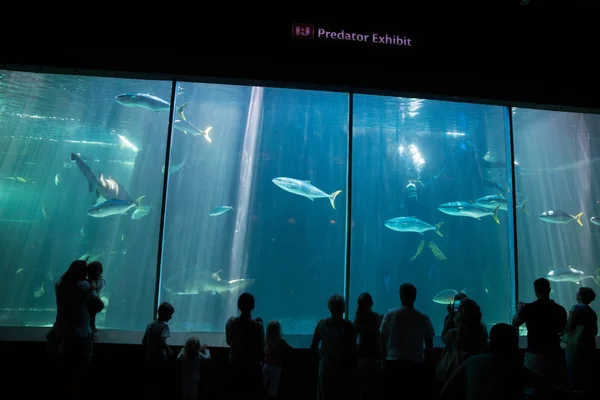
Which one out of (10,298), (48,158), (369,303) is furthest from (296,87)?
(10,298)

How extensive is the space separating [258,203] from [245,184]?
5.19ft

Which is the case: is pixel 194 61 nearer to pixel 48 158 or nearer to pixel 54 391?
pixel 54 391

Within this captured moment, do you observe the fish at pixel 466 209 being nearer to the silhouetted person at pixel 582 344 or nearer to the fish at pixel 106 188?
the silhouetted person at pixel 582 344

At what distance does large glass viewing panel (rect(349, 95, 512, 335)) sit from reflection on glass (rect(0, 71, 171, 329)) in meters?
8.45

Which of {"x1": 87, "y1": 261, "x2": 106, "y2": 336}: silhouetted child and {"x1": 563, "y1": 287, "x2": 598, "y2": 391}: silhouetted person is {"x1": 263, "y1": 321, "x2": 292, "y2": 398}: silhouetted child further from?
{"x1": 563, "y1": 287, "x2": 598, "y2": 391}: silhouetted person

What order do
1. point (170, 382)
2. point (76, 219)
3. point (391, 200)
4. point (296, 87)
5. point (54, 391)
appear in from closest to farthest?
point (54, 391) → point (170, 382) → point (296, 87) → point (76, 219) → point (391, 200)

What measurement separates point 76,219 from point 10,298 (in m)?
6.15

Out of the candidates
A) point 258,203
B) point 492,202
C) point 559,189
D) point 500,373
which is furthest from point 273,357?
point 559,189

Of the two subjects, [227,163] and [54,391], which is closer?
[54,391]

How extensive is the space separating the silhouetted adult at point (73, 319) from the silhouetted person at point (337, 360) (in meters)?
2.04

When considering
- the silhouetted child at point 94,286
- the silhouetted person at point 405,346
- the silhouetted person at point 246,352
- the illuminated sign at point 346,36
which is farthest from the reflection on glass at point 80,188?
the silhouetted person at point 405,346

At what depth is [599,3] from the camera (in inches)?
197

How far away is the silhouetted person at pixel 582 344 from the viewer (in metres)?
3.34

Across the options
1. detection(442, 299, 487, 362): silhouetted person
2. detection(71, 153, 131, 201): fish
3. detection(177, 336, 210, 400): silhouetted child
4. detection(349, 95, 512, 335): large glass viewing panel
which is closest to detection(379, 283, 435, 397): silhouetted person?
detection(442, 299, 487, 362): silhouetted person
